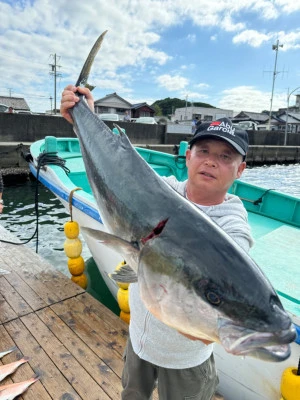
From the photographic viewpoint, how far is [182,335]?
142 cm

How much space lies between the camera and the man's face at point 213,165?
58.2 inches

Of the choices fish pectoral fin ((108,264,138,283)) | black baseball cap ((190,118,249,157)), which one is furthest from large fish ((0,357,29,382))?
black baseball cap ((190,118,249,157))

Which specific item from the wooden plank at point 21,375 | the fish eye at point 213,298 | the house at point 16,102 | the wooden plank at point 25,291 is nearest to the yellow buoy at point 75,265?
the wooden plank at point 25,291

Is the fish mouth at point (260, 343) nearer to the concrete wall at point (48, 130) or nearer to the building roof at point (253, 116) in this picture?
the concrete wall at point (48, 130)

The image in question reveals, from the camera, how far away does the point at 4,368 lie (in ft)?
8.63

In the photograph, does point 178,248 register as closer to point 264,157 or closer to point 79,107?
point 79,107

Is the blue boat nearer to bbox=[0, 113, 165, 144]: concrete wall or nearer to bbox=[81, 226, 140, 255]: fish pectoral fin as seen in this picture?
bbox=[81, 226, 140, 255]: fish pectoral fin

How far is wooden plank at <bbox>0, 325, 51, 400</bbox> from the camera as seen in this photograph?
244 centimetres

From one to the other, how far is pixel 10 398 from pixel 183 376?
168 cm

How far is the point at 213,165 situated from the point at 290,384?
5.69 ft

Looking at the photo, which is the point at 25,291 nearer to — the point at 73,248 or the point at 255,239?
the point at 73,248

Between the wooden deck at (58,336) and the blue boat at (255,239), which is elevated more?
the blue boat at (255,239)

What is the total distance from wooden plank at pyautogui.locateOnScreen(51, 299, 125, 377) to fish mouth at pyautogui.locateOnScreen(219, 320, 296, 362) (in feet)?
7.33

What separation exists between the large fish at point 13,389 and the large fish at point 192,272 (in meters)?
2.04
